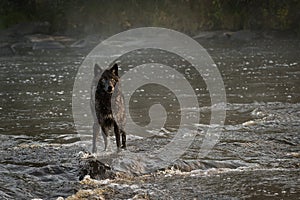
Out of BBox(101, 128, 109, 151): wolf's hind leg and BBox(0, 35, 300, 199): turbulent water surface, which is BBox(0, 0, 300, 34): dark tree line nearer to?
BBox(0, 35, 300, 199): turbulent water surface

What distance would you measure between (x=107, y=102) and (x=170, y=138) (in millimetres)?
1449

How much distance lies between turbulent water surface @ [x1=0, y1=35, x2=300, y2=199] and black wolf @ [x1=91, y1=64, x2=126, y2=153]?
0.42 meters

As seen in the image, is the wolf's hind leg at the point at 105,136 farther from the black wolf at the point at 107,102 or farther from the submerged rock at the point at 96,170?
the submerged rock at the point at 96,170

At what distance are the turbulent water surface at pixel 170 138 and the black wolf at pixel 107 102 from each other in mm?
420

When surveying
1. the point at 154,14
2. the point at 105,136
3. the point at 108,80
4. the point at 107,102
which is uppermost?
the point at 154,14

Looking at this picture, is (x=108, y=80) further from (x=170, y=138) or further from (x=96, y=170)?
(x=170, y=138)

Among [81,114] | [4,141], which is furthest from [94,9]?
[4,141]

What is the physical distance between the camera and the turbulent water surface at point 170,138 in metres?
5.73

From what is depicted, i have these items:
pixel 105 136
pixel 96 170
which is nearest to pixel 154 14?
pixel 105 136

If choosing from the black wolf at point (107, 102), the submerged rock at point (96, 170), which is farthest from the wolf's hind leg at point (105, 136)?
the submerged rock at point (96, 170)

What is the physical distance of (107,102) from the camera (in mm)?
7445

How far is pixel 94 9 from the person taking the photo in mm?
35719

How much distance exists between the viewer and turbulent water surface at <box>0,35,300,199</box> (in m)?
5.73

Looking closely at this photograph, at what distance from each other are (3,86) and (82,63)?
6.05 m
